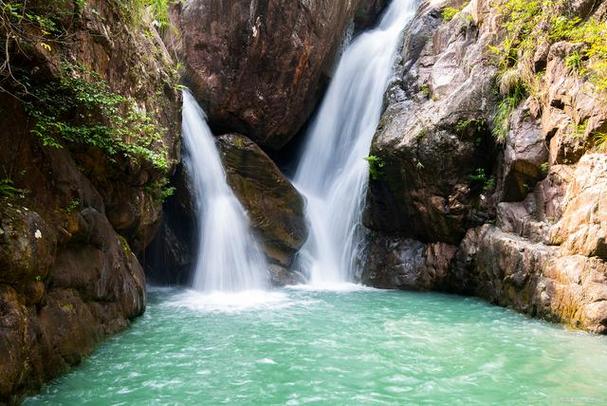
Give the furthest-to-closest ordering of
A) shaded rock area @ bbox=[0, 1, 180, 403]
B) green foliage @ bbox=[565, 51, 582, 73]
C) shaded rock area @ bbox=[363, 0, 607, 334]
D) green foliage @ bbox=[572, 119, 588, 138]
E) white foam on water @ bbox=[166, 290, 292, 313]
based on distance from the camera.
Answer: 1. white foam on water @ bbox=[166, 290, 292, 313]
2. green foliage @ bbox=[565, 51, 582, 73]
3. green foliage @ bbox=[572, 119, 588, 138]
4. shaded rock area @ bbox=[363, 0, 607, 334]
5. shaded rock area @ bbox=[0, 1, 180, 403]

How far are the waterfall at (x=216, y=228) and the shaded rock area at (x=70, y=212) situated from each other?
308cm

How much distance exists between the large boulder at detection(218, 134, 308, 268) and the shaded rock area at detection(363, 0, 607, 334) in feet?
6.72

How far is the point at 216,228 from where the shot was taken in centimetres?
1168

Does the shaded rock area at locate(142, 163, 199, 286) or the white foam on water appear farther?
the shaded rock area at locate(142, 163, 199, 286)

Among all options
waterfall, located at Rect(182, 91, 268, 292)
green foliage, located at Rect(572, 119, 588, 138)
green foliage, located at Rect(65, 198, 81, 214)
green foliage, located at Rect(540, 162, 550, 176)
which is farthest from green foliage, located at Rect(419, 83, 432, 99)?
green foliage, located at Rect(65, 198, 81, 214)

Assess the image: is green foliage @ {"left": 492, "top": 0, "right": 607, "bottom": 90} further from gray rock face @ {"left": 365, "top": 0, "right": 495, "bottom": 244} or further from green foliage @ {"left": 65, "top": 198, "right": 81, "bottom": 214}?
green foliage @ {"left": 65, "top": 198, "right": 81, "bottom": 214}

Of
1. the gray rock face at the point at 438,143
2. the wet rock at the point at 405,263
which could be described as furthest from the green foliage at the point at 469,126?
the wet rock at the point at 405,263

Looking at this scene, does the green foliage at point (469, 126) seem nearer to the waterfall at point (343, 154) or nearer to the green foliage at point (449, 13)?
the waterfall at point (343, 154)

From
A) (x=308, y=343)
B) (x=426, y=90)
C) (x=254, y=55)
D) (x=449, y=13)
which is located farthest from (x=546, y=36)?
(x=308, y=343)

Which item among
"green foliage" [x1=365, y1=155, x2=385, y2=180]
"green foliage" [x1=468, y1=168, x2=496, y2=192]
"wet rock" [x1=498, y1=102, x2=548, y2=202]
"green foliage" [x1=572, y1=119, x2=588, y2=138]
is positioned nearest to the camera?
"green foliage" [x1=572, y1=119, x2=588, y2=138]

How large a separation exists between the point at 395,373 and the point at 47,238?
393 centimetres

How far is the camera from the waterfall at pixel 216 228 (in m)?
11.2

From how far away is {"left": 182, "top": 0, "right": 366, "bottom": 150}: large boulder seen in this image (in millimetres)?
12891

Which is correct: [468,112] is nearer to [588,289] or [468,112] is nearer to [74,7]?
[588,289]
